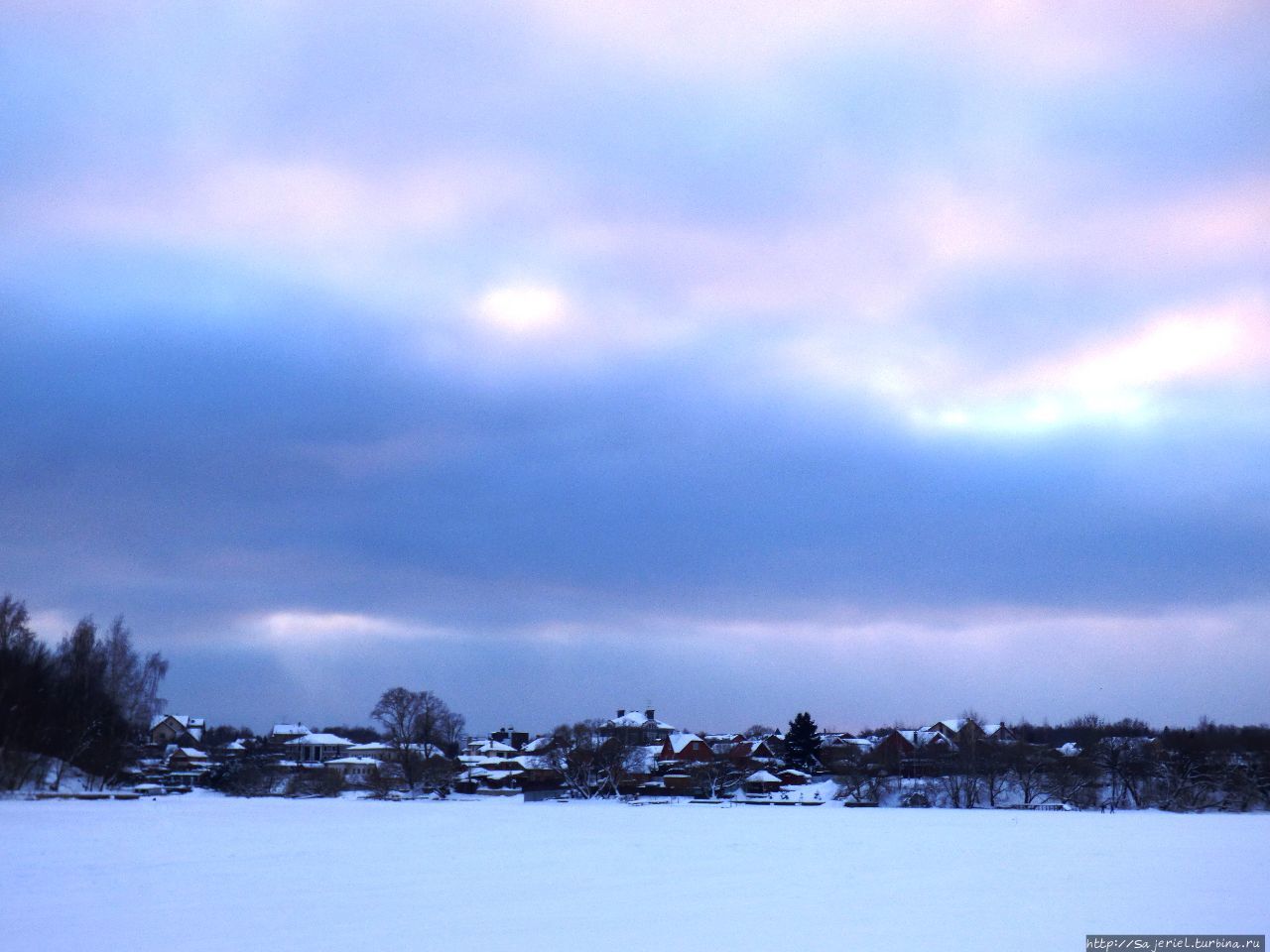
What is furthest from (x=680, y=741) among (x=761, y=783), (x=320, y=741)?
(x=320, y=741)

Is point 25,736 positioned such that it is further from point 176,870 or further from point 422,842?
point 176,870

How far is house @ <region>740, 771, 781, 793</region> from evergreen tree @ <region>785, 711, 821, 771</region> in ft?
19.7

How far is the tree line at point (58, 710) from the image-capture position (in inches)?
2370

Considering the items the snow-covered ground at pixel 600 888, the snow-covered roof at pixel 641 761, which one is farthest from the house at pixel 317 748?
the snow-covered ground at pixel 600 888

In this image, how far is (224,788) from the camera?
80.6 m

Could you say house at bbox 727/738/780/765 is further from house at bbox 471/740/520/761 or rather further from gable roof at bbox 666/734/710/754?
house at bbox 471/740/520/761

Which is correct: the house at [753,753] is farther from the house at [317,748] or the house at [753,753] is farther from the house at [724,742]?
the house at [317,748]

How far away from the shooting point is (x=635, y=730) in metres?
117

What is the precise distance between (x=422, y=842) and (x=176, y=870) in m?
9.77

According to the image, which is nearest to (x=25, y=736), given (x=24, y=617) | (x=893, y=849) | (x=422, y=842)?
(x=24, y=617)

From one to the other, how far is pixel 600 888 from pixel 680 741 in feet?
289

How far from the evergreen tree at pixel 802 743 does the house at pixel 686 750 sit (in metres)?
7.47

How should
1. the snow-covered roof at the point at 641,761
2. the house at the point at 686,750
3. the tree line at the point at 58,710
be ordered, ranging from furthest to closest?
the house at the point at 686,750
the snow-covered roof at the point at 641,761
the tree line at the point at 58,710

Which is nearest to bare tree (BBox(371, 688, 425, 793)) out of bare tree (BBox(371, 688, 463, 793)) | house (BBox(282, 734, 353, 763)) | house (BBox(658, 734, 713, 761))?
bare tree (BBox(371, 688, 463, 793))
